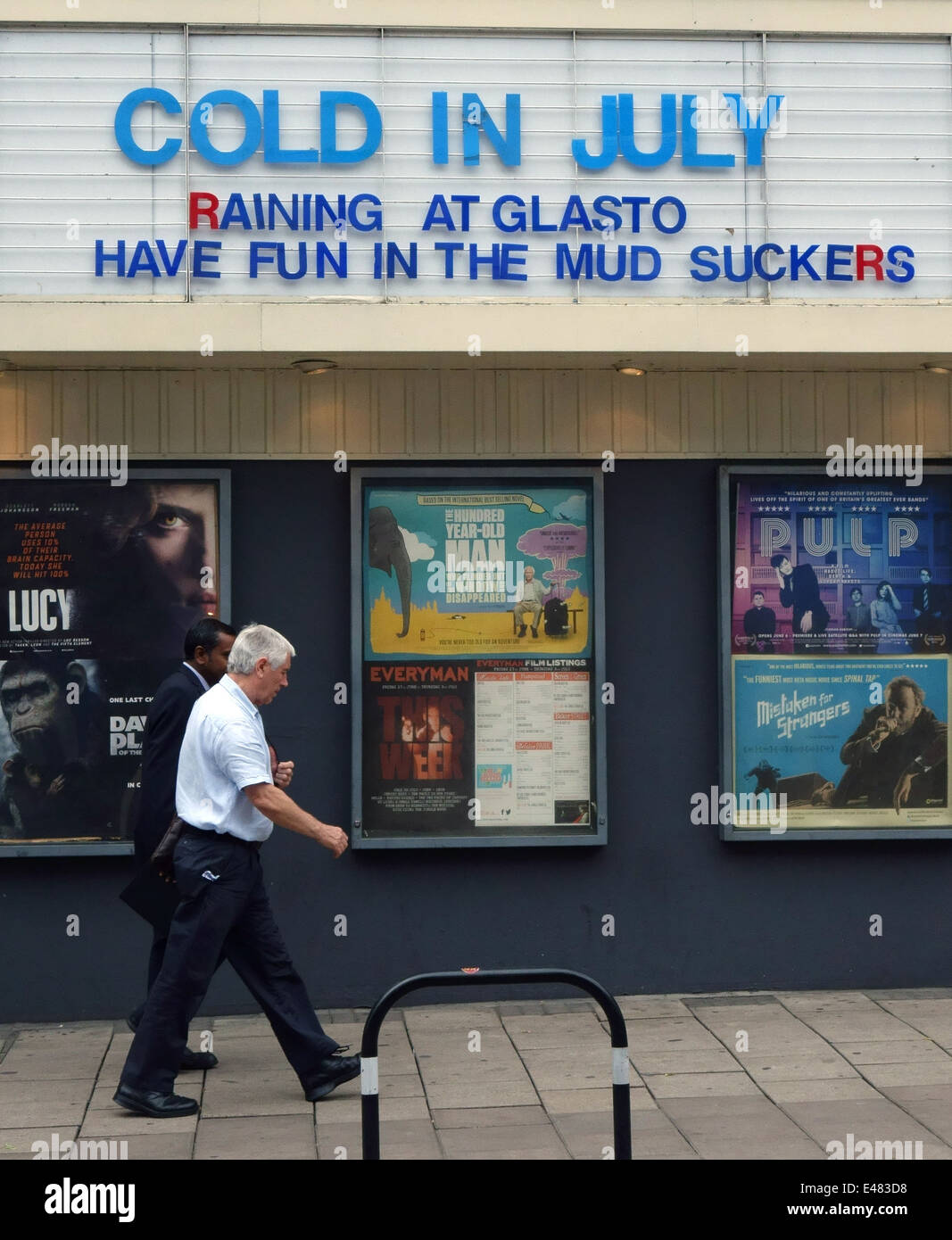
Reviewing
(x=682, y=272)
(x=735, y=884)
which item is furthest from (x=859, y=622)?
(x=682, y=272)

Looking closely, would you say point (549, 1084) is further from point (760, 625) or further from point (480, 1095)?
point (760, 625)

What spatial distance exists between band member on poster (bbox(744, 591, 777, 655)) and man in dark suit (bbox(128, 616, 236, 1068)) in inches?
113

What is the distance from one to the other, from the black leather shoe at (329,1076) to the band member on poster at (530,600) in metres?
2.54

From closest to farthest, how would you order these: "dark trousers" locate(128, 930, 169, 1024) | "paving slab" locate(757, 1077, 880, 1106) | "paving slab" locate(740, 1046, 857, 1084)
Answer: "paving slab" locate(757, 1077, 880, 1106) → "paving slab" locate(740, 1046, 857, 1084) → "dark trousers" locate(128, 930, 169, 1024)

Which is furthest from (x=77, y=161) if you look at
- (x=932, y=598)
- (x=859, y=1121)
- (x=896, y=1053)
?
(x=896, y=1053)

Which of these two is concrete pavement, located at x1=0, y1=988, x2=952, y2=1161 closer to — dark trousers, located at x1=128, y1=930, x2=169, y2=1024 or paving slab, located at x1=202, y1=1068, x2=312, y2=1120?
paving slab, located at x1=202, y1=1068, x2=312, y2=1120

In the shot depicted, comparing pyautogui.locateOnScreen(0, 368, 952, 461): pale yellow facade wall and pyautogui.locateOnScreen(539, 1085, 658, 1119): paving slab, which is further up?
pyautogui.locateOnScreen(0, 368, 952, 461): pale yellow facade wall

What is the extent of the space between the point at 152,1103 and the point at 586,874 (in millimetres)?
2755

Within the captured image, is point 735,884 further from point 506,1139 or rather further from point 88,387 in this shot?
point 88,387

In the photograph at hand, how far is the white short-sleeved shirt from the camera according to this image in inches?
230

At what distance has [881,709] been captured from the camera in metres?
7.92

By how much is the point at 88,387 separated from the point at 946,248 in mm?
4527

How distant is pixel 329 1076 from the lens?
6.11 metres

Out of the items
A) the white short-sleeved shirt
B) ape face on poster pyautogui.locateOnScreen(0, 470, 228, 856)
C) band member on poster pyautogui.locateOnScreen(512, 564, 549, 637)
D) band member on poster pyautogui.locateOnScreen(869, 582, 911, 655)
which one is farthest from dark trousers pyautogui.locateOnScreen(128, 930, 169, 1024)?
band member on poster pyautogui.locateOnScreen(869, 582, 911, 655)
